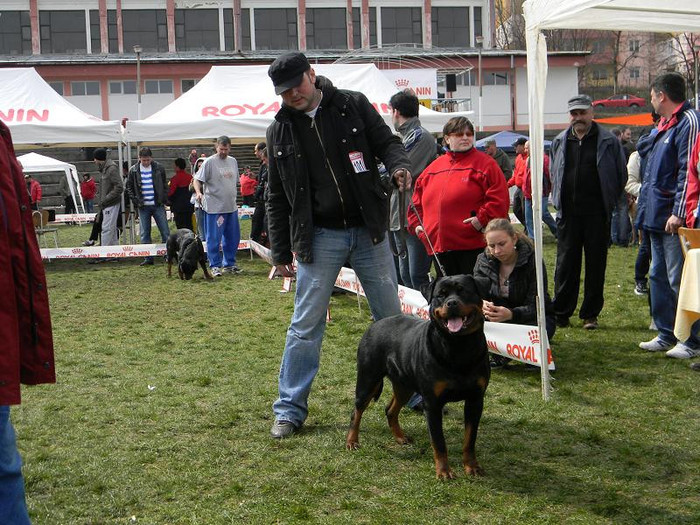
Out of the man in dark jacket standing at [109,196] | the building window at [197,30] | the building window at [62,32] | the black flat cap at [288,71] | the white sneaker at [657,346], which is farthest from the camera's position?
the building window at [197,30]

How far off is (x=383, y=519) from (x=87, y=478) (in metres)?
1.64

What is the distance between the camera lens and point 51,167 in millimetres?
29875

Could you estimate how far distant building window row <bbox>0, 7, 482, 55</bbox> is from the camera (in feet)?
185

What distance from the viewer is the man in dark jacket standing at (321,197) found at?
4.84 meters

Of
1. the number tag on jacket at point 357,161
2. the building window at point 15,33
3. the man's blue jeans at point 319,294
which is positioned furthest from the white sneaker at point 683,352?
the building window at point 15,33

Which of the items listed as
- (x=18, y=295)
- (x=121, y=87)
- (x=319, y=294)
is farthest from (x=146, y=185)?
(x=121, y=87)

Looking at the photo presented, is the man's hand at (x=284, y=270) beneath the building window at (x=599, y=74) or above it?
beneath

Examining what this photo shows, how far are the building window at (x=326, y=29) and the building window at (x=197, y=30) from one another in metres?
6.25

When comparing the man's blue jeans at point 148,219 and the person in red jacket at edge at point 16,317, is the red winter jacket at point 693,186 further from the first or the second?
the man's blue jeans at point 148,219

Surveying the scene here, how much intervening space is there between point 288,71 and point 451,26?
57815 millimetres

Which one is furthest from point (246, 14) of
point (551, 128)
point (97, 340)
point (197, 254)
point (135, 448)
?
point (135, 448)

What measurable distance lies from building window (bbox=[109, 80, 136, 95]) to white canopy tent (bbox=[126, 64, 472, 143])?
36.0 m

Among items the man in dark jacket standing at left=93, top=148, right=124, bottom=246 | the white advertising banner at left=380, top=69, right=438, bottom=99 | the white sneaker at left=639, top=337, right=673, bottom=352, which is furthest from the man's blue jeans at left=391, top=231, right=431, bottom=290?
the white advertising banner at left=380, top=69, right=438, bottom=99

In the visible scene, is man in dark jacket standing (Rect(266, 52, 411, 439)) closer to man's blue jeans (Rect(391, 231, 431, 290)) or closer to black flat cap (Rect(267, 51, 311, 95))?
black flat cap (Rect(267, 51, 311, 95))
